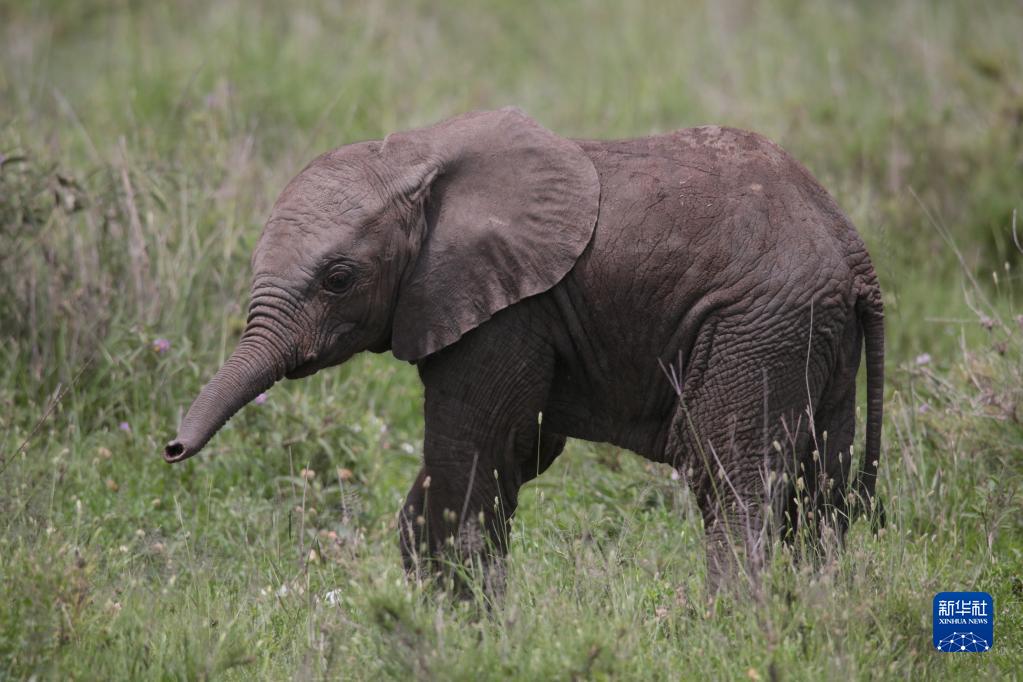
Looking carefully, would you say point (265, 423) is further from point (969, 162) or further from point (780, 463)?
point (969, 162)

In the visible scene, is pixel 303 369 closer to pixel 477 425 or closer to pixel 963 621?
pixel 477 425

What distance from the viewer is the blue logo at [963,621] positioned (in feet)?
16.2

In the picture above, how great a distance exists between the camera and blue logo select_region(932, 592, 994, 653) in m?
Answer: 4.93

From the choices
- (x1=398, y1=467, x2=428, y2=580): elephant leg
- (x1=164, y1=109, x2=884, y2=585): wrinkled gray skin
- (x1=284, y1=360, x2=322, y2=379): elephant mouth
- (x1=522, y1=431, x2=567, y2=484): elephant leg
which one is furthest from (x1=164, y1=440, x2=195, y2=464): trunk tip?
(x1=522, y1=431, x2=567, y2=484): elephant leg

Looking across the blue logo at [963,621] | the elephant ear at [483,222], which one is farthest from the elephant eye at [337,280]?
the blue logo at [963,621]

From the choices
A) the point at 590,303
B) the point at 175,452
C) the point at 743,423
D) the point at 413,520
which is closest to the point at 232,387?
the point at 175,452

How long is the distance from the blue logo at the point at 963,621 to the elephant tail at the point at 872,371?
426 millimetres

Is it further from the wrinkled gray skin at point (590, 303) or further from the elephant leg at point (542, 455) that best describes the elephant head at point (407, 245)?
the elephant leg at point (542, 455)

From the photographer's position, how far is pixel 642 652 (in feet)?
15.3

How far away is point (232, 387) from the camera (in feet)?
16.3

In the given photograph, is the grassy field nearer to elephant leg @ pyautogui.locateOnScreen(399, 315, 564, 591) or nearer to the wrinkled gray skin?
elephant leg @ pyautogui.locateOnScreen(399, 315, 564, 591)

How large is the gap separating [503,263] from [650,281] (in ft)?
1.66

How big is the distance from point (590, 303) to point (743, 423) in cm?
66

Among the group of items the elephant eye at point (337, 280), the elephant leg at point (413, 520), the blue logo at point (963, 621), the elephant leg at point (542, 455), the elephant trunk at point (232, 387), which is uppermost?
the elephant eye at point (337, 280)
